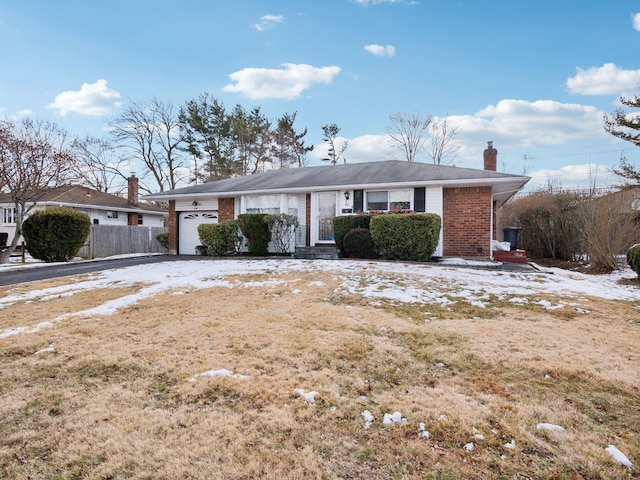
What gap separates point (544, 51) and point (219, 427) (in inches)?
665

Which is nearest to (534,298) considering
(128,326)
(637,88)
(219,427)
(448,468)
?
(448,468)

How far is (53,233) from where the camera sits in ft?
42.9

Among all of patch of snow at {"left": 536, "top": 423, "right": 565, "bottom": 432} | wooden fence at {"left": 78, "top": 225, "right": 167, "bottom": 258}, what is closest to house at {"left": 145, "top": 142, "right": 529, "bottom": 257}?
wooden fence at {"left": 78, "top": 225, "right": 167, "bottom": 258}

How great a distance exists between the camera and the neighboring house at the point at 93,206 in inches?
785

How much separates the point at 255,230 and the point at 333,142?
60.8ft

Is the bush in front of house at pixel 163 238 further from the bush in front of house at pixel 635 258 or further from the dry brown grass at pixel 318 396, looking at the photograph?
the bush in front of house at pixel 635 258

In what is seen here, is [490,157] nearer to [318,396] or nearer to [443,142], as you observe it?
[443,142]

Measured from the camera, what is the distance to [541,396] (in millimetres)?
2654

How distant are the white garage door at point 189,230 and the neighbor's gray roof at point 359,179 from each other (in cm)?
99

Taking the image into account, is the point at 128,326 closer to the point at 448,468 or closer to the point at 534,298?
the point at 448,468

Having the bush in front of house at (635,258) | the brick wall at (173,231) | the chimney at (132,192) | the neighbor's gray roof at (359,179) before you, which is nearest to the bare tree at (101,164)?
the chimney at (132,192)

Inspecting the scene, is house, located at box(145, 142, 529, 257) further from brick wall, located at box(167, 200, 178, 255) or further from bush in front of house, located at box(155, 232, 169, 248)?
bush in front of house, located at box(155, 232, 169, 248)

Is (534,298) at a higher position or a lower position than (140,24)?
lower

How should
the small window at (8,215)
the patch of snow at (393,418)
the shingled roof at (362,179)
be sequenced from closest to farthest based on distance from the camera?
1. the patch of snow at (393,418)
2. the shingled roof at (362,179)
3. the small window at (8,215)
